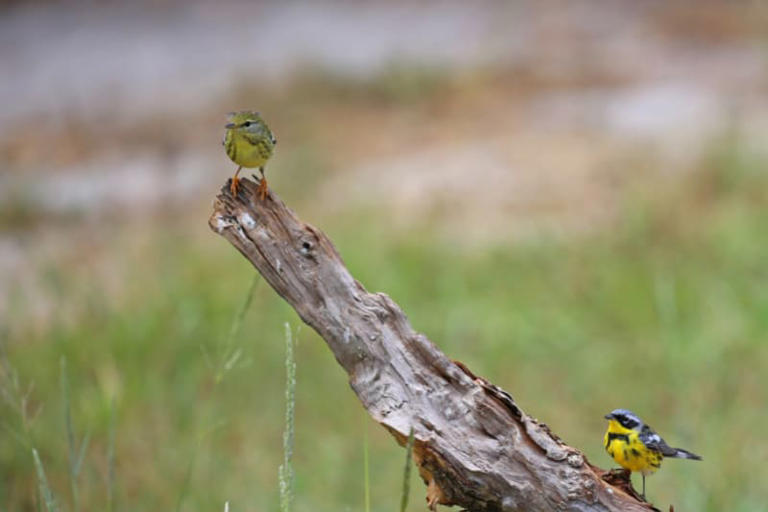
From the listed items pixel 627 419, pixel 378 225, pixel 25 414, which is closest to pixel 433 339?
pixel 378 225

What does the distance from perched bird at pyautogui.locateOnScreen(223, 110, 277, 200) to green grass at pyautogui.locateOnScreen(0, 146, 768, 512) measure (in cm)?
174

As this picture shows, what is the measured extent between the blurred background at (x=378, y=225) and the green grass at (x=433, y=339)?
0.02 meters

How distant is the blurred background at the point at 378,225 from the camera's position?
4.67 metres

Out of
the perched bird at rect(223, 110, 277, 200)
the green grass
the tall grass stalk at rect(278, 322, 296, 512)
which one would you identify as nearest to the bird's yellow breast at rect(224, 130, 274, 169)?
the perched bird at rect(223, 110, 277, 200)

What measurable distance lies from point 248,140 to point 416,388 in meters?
0.64

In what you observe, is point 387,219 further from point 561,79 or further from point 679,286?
point 561,79

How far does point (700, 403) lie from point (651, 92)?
5.18m

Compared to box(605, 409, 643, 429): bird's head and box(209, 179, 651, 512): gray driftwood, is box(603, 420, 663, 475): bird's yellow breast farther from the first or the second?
box(209, 179, 651, 512): gray driftwood

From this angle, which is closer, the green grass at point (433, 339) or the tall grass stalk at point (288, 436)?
the tall grass stalk at point (288, 436)

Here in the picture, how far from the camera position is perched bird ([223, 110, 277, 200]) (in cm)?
236

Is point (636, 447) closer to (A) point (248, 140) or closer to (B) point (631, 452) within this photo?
(B) point (631, 452)

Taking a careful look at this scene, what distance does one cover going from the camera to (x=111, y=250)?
685 centimetres

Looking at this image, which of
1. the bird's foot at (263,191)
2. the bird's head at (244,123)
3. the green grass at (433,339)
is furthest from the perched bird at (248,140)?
the green grass at (433,339)

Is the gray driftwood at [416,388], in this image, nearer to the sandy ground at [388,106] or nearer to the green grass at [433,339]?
the green grass at [433,339]
